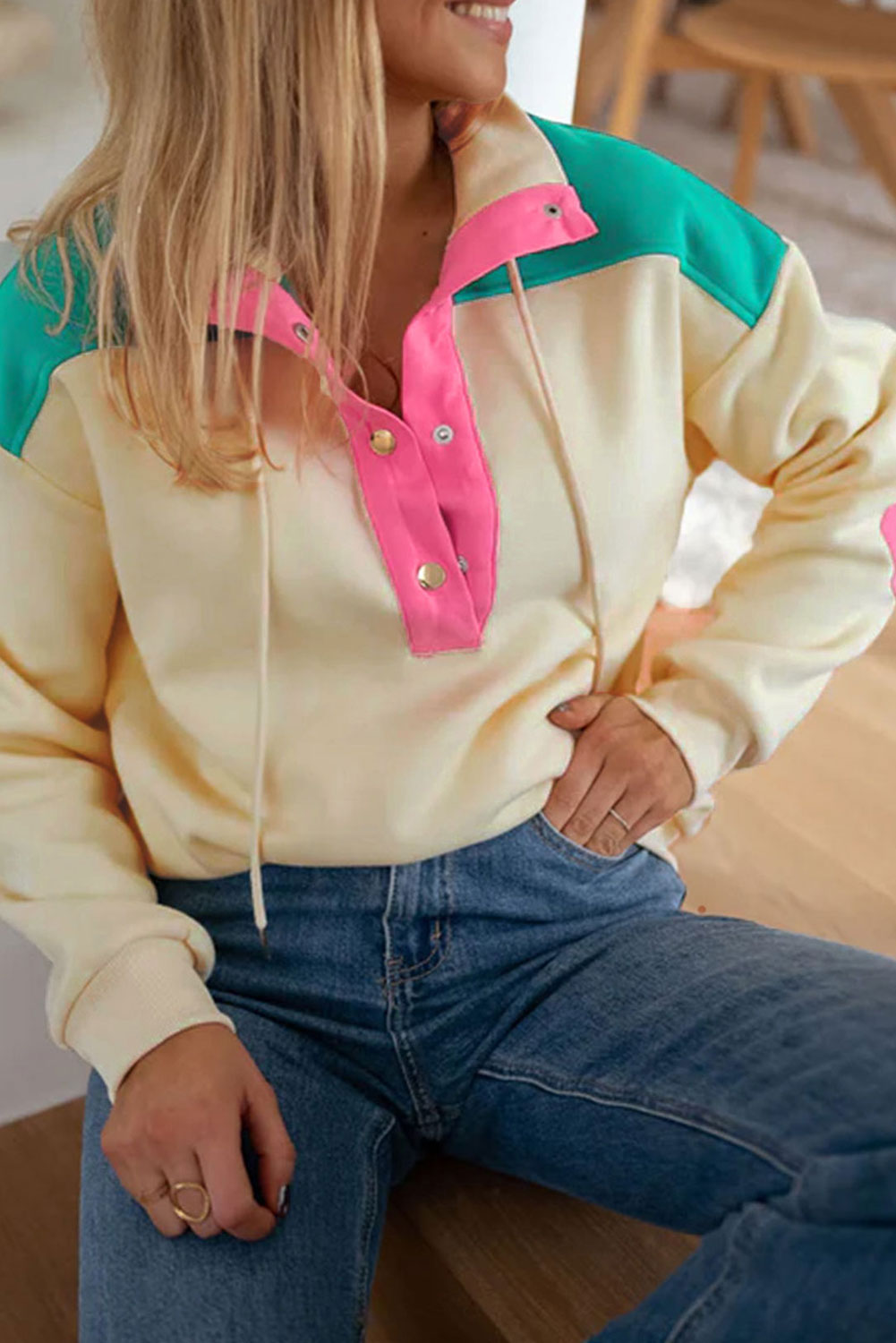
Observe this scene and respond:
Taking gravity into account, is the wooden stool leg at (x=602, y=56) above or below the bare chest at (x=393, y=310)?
below

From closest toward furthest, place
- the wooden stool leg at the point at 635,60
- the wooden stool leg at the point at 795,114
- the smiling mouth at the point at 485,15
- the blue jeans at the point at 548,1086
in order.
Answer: the blue jeans at the point at 548,1086, the smiling mouth at the point at 485,15, the wooden stool leg at the point at 635,60, the wooden stool leg at the point at 795,114

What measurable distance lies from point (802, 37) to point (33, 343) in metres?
2.27

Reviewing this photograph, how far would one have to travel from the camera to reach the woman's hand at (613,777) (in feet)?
2.93

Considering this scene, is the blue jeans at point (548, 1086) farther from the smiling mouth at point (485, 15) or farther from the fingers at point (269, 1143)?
the smiling mouth at point (485, 15)

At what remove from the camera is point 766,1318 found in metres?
0.66

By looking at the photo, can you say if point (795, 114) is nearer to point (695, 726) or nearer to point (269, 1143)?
point (695, 726)

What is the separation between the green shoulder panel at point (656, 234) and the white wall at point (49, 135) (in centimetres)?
21

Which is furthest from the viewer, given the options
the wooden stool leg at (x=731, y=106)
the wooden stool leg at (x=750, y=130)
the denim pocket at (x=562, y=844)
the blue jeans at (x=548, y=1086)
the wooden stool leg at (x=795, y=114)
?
the wooden stool leg at (x=731, y=106)

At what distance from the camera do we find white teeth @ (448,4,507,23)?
2.56 feet

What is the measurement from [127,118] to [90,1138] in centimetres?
56

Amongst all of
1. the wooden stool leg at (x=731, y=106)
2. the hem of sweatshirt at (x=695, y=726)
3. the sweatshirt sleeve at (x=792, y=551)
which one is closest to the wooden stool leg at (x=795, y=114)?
the wooden stool leg at (x=731, y=106)

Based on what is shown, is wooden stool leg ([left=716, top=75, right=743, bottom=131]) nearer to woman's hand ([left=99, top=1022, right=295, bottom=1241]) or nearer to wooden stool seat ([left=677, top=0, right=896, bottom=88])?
wooden stool seat ([left=677, top=0, right=896, bottom=88])

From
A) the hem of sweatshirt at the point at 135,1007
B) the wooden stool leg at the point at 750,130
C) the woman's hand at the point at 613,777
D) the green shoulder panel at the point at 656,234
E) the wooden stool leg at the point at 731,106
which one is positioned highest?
the green shoulder panel at the point at 656,234

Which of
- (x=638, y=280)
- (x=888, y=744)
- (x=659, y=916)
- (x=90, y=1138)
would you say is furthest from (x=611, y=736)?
(x=888, y=744)
